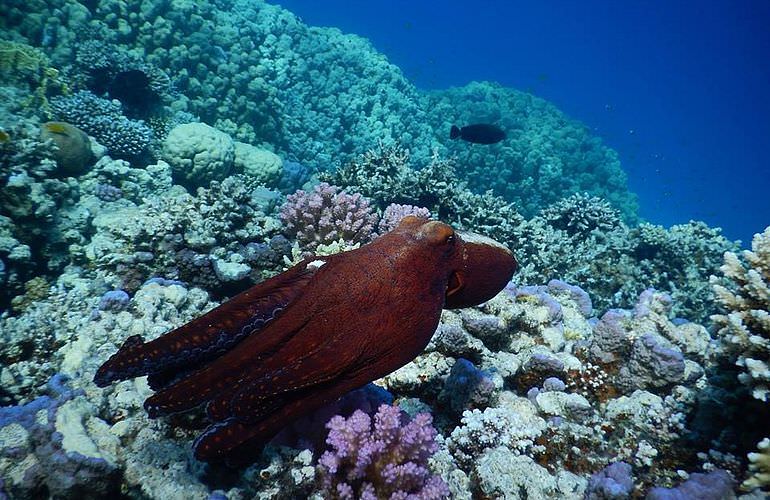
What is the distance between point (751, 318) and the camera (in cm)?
306

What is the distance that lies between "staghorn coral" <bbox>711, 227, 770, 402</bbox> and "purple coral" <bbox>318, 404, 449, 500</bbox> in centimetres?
213

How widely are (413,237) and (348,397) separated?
1197mm

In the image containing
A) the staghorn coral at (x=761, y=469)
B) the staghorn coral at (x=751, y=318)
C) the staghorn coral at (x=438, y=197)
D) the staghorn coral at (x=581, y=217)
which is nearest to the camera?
the staghorn coral at (x=761, y=469)

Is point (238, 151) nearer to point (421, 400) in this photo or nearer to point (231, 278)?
point (231, 278)

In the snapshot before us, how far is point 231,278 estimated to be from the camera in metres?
4.95

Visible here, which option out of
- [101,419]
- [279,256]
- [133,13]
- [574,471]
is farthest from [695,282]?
[133,13]

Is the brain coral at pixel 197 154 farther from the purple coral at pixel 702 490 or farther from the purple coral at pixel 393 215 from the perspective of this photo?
the purple coral at pixel 702 490

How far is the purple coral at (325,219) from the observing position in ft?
19.2

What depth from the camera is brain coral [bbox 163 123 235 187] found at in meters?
9.40

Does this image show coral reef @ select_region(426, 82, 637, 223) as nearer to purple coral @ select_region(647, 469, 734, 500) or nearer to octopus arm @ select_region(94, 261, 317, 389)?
purple coral @ select_region(647, 469, 734, 500)

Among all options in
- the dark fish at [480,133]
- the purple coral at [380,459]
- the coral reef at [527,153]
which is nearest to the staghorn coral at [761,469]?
the purple coral at [380,459]

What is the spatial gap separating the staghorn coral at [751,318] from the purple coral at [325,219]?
4.10 metres

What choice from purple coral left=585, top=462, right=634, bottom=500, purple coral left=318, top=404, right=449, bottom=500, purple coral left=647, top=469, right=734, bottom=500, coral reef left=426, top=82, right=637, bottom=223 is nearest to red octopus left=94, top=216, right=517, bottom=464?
purple coral left=318, top=404, right=449, bottom=500

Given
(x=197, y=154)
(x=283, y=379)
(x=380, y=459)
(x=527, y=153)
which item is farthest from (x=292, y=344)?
(x=527, y=153)
